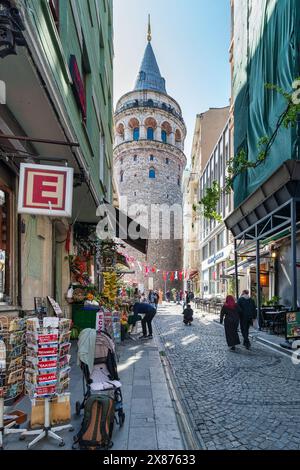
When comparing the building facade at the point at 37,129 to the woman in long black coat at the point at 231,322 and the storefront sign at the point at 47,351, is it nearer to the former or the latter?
the storefront sign at the point at 47,351

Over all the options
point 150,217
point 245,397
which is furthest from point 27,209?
point 150,217

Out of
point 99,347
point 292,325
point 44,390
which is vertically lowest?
point 292,325

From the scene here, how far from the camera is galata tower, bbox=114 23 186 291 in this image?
53281 millimetres

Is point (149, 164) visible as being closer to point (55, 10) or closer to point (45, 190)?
point (55, 10)

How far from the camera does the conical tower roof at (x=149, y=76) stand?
5538 cm

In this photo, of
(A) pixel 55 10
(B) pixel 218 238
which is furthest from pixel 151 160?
(A) pixel 55 10

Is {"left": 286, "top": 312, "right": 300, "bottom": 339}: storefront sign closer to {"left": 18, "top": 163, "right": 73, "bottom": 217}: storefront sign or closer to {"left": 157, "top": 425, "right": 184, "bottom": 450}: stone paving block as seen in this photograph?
{"left": 157, "top": 425, "right": 184, "bottom": 450}: stone paving block

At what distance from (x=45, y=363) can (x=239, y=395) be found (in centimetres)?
365

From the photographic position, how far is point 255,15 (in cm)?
1738

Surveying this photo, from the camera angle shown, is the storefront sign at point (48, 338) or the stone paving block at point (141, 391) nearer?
the storefront sign at point (48, 338)

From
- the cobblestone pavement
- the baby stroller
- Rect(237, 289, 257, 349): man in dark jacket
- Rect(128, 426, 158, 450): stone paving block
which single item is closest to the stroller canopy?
the baby stroller

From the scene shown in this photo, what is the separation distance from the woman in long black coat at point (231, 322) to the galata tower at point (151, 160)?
41.0 m

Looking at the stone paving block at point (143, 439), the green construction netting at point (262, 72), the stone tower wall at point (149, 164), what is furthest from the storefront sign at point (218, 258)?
the stone paving block at point (143, 439)

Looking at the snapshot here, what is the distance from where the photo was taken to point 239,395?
20.0 feet
